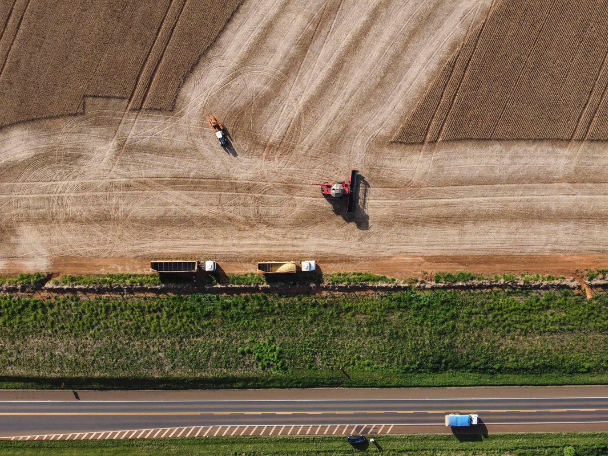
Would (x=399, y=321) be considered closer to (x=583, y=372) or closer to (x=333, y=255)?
(x=333, y=255)

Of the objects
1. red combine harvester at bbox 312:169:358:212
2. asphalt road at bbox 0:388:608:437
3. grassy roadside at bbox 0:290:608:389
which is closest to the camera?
red combine harvester at bbox 312:169:358:212

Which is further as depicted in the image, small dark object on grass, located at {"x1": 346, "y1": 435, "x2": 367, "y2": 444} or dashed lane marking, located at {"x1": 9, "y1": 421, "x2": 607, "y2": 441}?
dashed lane marking, located at {"x1": 9, "y1": 421, "x2": 607, "y2": 441}

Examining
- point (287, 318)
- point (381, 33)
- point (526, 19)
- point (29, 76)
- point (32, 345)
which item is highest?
point (526, 19)

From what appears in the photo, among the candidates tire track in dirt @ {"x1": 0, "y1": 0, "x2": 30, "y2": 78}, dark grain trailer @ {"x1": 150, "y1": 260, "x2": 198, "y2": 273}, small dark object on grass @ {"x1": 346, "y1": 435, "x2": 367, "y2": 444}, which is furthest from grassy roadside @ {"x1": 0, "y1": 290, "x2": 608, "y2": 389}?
tire track in dirt @ {"x1": 0, "y1": 0, "x2": 30, "y2": 78}

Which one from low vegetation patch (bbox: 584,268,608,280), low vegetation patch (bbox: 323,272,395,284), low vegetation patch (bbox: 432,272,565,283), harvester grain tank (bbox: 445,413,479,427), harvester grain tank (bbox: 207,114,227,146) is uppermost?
harvester grain tank (bbox: 207,114,227,146)

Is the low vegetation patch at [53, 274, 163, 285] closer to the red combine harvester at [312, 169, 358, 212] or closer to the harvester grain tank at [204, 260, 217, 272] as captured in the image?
the harvester grain tank at [204, 260, 217, 272]

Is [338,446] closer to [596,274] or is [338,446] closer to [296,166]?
[296,166]

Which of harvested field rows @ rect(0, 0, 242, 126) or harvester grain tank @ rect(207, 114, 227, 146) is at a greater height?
harvested field rows @ rect(0, 0, 242, 126)

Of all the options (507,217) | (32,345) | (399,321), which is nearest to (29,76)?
(32,345)
